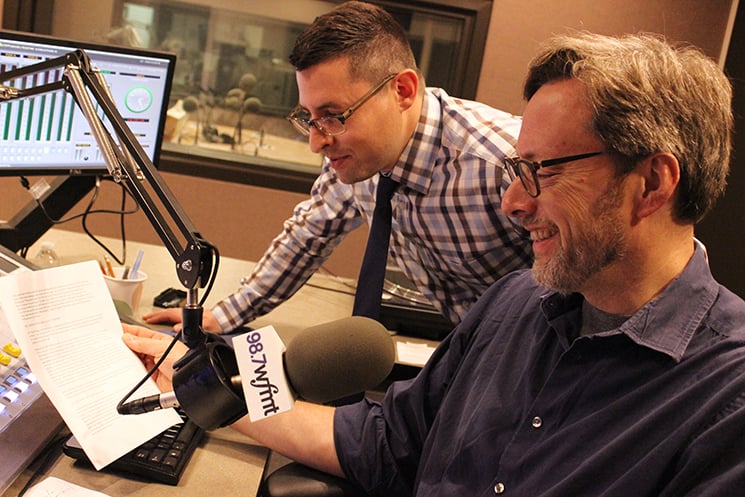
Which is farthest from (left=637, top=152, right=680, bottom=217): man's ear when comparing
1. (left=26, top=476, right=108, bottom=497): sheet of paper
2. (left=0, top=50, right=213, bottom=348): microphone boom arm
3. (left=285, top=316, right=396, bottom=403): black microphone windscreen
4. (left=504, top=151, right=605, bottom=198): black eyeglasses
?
(left=26, top=476, right=108, bottom=497): sheet of paper

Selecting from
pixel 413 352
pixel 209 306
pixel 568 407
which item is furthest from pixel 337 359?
pixel 209 306

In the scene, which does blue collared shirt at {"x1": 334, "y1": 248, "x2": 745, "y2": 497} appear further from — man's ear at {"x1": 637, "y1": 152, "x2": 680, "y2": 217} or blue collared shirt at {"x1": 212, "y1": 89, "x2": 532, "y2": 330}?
blue collared shirt at {"x1": 212, "y1": 89, "x2": 532, "y2": 330}

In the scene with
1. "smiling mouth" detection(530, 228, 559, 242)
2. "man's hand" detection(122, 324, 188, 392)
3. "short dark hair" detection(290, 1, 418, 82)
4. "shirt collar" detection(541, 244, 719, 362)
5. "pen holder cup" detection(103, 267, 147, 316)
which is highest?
"short dark hair" detection(290, 1, 418, 82)

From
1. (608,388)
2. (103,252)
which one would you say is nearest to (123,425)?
(608,388)

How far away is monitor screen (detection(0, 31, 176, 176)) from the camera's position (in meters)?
1.64

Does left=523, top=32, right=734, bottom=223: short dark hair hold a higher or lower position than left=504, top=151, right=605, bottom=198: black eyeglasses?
higher

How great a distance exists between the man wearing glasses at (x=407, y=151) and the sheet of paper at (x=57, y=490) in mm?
740

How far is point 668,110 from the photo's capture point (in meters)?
1.00

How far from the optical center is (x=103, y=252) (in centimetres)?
224

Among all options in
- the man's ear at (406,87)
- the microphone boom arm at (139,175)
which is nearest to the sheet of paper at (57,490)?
the microphone boom arm at (139,175)

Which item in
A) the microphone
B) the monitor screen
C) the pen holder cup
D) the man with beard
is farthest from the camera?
the pen holder cup

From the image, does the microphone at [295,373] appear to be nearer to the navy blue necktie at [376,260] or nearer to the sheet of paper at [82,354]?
the sheet of paper at [82,354]

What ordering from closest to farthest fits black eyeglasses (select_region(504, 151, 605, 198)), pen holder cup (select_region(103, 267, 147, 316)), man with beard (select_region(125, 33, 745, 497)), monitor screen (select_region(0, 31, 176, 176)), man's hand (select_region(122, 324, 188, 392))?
man with beard (select_region(125, 33, 745, 497)), black eyeglasses (select_region(504, 151, 605, 198)), man's hand (select_region(122, 324, 188, 392)), monitor screen (select_region(0, 31, 176, 176)), pen holder cup (select_region(103, 267, 147, 316))

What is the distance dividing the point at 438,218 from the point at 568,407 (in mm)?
821
